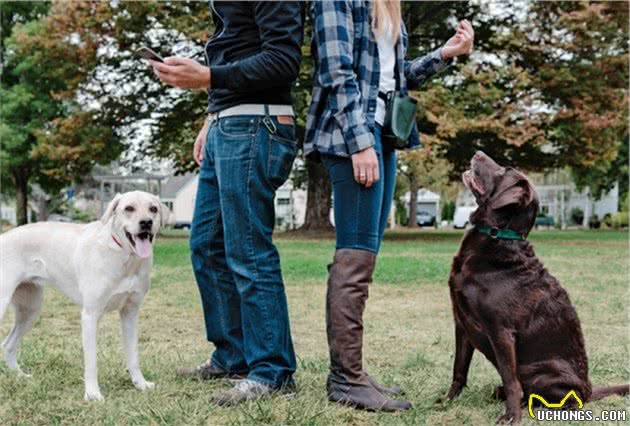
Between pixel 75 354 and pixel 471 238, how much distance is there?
3.05 m

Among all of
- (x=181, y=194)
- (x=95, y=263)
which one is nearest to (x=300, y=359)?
(x=95, y=263)

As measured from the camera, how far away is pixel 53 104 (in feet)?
95.6

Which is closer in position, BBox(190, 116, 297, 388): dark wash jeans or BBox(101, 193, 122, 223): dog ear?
BBox(190, 116, 297, 388): dark wash jeans

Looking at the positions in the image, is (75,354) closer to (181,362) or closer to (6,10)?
(181,362)

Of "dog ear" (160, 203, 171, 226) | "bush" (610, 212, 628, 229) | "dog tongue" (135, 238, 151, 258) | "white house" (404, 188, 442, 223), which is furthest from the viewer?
"white house" (404, 188, 442, 223)

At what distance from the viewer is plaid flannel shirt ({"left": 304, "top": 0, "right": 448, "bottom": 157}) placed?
3529mm

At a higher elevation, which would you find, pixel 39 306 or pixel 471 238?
pixel 471 238

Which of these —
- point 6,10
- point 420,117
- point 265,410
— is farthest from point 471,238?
point 6,10

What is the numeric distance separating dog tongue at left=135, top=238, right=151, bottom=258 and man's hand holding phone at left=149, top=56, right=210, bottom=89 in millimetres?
969

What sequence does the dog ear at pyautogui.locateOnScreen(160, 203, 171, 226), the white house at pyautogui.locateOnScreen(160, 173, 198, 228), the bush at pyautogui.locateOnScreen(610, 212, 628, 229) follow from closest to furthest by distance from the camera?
the dog ear at pyautogui.locateOnScreen(160, 203, 171, 226) → the bush at pyautogui.locateOnScreen(610, 212, 628, 229) → the white house at pyautogui.locateOnScreen(160, 173, 198, 228)

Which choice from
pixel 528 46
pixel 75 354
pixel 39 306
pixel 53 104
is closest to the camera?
pixel 39 306

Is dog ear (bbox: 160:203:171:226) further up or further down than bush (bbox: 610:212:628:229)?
further up

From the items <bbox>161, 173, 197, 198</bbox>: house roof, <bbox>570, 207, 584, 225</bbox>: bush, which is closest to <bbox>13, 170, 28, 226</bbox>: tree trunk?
<bbox>161, 173, 197, 198</bbox>: house roof

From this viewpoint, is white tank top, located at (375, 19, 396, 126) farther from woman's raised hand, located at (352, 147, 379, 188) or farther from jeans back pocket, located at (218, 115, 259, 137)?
jeans back pocket, located at (218, 115, 259, 137)
